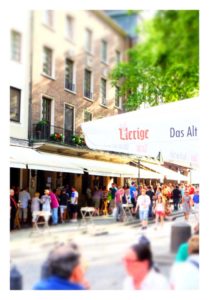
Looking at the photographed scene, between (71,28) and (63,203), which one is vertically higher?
(71,28)

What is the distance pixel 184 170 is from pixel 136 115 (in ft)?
2.93

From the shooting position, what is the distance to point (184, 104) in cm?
498

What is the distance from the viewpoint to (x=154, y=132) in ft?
16.4

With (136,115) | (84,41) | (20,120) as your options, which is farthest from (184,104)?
(20,120)

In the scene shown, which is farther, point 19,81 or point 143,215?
point 143,215

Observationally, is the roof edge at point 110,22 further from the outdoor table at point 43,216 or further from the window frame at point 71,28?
the outdoor table at point 43,216

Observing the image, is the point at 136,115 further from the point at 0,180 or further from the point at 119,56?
the point at 0,180

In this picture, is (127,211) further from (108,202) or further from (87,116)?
(87,116)

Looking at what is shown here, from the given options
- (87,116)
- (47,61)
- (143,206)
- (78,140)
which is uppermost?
(47,61)

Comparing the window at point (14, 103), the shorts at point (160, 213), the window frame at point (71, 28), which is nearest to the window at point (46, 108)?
the window at point (14, 103)

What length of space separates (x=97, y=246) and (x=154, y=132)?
1.49m

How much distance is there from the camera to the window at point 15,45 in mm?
4852

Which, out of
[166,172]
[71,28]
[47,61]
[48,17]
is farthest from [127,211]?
[48,17]

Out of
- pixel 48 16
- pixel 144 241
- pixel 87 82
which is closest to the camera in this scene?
pixel 144 241
